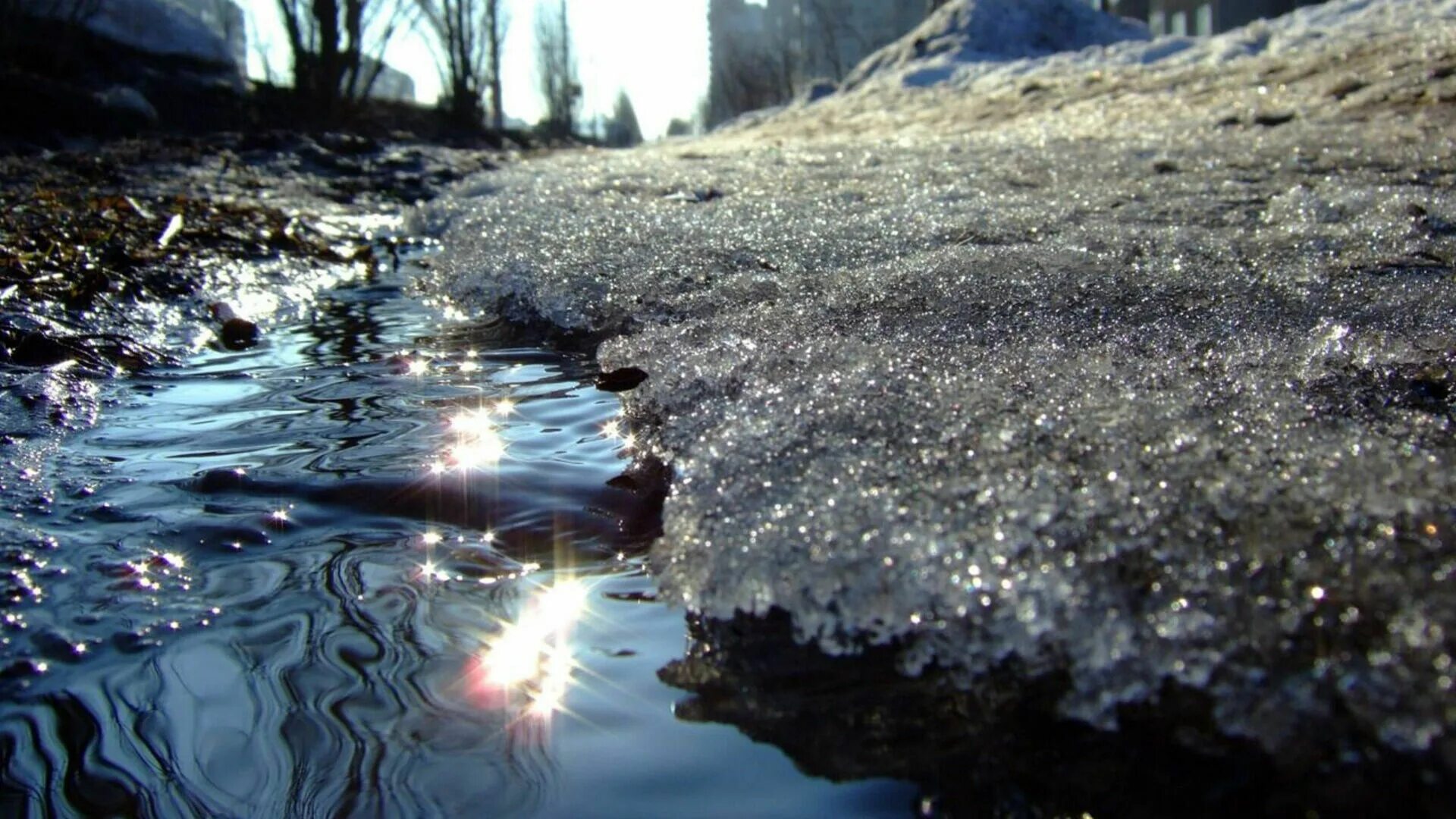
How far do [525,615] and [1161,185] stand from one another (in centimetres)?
249

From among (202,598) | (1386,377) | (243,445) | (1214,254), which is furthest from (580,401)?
(1214,254)

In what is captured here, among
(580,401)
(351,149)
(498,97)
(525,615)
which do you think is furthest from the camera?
(498,97)

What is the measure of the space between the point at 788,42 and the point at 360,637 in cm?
2531

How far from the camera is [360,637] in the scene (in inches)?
37.4

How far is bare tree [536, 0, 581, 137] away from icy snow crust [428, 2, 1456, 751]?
33.0 m

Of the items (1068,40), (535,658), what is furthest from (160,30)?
(535,658)

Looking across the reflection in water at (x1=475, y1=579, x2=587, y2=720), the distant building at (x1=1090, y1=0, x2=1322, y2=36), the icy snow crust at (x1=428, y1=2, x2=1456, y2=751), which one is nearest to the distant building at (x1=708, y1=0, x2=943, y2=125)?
the distant building at (x1=1090, y1=0, x2=1322, y2=36)

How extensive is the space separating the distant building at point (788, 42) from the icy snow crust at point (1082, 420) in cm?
1199

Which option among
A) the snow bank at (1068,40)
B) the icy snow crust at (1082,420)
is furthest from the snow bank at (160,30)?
the icy snow crust at (1082,420)

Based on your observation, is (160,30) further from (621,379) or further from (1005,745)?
(1005,745)

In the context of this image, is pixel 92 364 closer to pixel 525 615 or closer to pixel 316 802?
pixel 525 615

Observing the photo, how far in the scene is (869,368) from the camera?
119 cm

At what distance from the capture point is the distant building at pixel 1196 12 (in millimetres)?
13281

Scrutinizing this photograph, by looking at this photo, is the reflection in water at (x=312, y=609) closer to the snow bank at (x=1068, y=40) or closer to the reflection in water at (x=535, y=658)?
the reflection in water at (x=535, y=658)
